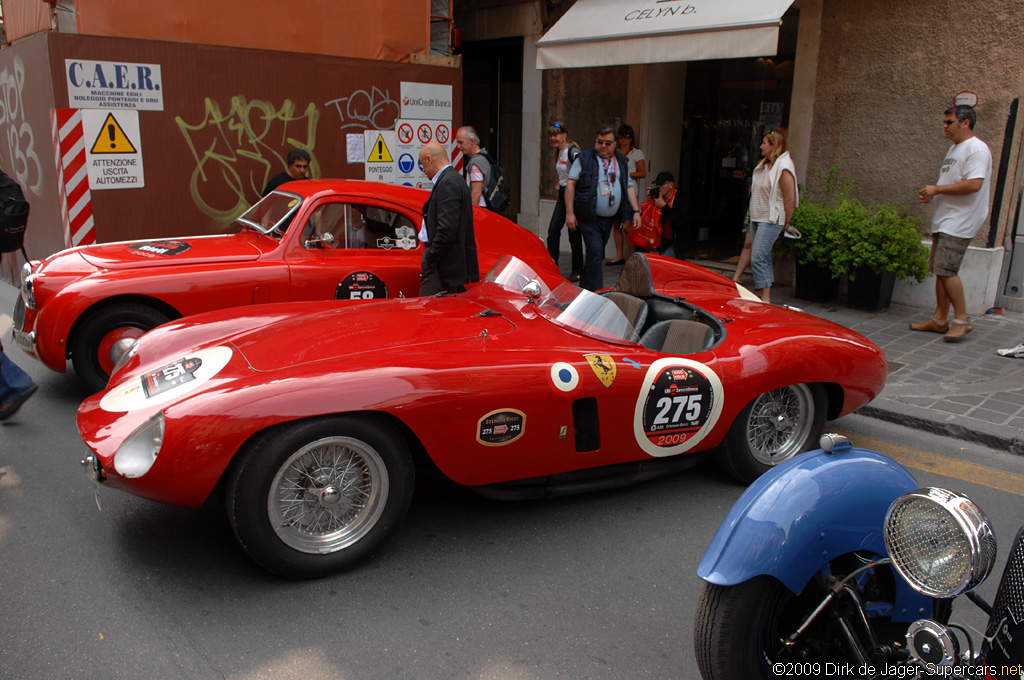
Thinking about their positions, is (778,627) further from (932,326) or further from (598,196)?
→ (598,196)

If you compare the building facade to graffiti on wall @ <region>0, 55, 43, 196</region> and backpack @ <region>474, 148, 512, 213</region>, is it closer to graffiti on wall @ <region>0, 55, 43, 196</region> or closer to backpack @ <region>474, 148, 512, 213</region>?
backpack @ <region>474, 148, 512, 213</region>

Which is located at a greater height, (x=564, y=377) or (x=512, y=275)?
(x=512, y=275)

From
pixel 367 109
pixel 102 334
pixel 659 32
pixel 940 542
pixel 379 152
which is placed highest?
pixel 659 32

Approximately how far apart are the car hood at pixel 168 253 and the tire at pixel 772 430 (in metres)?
3.56

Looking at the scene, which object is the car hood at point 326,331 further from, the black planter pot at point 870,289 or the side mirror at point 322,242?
the black planter pot at point 870,289

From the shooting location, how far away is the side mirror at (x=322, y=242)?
573 centimetres

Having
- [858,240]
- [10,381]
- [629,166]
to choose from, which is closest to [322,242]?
[10,381]

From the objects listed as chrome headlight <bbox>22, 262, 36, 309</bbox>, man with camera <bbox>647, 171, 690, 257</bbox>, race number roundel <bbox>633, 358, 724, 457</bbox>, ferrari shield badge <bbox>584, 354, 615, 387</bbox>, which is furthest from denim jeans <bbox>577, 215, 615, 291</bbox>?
chrome headlight <bbox>22, 262, 36, 309</bbox>

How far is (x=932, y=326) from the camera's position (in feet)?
23.8

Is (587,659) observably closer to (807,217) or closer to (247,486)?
(247,486)

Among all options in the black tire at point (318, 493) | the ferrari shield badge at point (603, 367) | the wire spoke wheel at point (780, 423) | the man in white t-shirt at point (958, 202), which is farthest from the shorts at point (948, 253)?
the black tire at point (318, 493)

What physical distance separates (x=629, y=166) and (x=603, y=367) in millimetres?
6963

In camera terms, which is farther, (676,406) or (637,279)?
(637,279)

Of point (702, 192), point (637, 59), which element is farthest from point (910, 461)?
point (702, 192)
